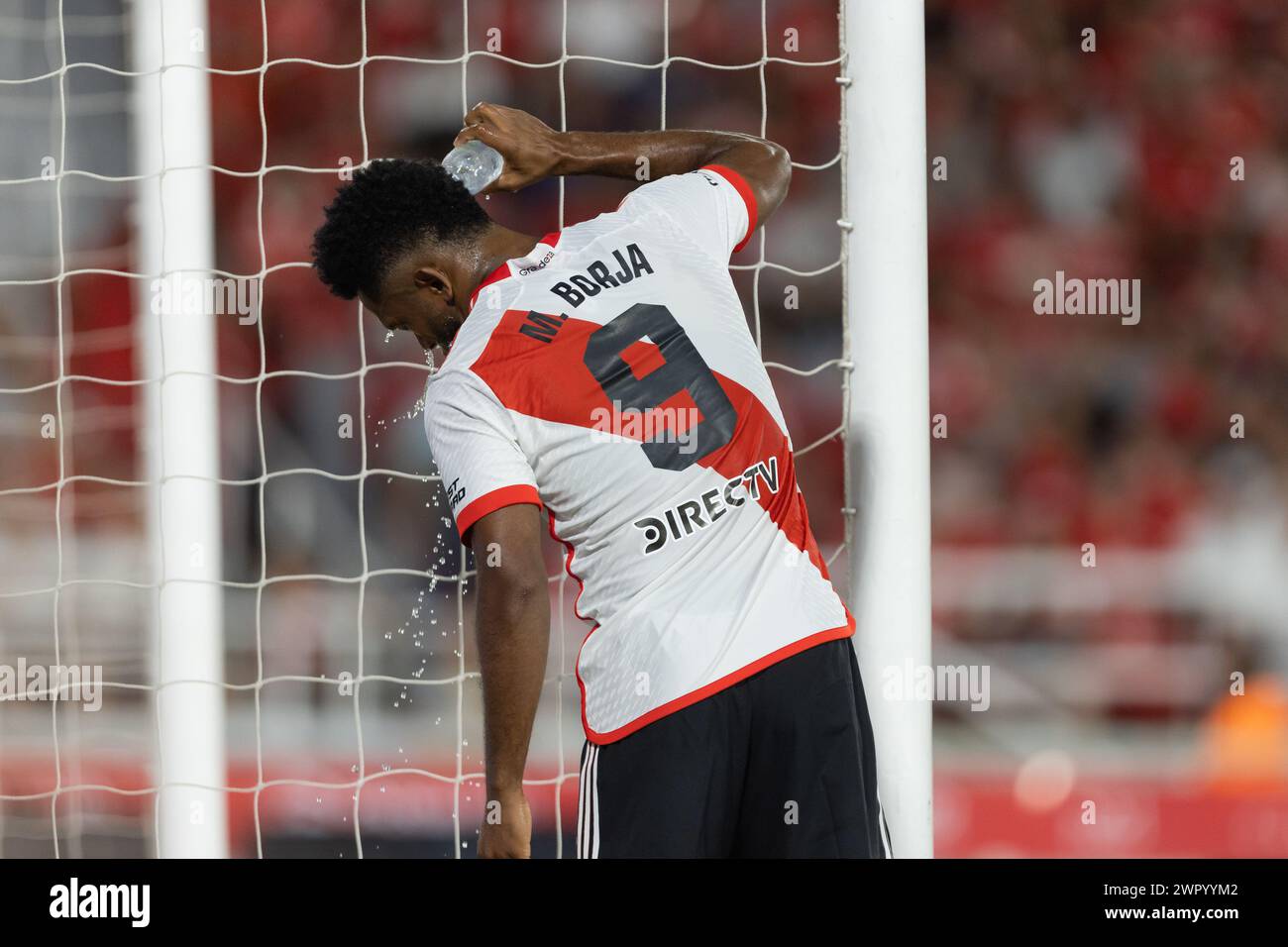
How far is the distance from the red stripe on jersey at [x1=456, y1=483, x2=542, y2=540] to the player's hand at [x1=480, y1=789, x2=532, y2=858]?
15.1 inches

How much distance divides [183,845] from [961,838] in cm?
234

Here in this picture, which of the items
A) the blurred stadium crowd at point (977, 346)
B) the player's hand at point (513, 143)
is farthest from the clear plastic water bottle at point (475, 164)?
the blurred stadium crowd at point (977, 346)

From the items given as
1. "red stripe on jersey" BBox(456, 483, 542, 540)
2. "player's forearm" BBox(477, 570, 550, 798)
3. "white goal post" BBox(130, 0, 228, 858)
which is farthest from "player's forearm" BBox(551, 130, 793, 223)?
"white goal post" BBox(130, 0, 228, 858)

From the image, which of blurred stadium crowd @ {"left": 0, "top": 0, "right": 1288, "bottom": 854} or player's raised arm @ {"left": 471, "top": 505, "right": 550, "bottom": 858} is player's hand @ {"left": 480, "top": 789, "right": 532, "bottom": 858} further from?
blurred stadium crowd @ {"left": 0, "top": 0, "right": 1288, "bottom": 854}

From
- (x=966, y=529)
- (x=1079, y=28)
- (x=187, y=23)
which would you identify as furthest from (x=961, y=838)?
(x=1079, y=28)

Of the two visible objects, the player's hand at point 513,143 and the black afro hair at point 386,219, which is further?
the player's hand at point 513,143

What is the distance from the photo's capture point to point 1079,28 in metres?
6.13

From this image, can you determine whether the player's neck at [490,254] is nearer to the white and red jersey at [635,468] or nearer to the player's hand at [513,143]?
the white and red jersey at [635,468]

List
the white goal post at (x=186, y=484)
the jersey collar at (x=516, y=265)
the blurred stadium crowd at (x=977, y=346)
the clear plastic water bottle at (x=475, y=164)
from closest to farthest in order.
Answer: the jersey collar at (x=516, y=265), the clear plastic water bottle at (x=475, y=164), the white goal post at (x=186, y=484), the blurred stadium crowd at (x=977, y=346)

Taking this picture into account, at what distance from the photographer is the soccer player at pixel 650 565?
186 centimetres

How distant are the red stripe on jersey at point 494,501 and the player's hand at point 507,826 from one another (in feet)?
1.26

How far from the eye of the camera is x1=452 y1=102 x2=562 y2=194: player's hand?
7.00 ft

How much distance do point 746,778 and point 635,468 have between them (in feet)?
1.50
